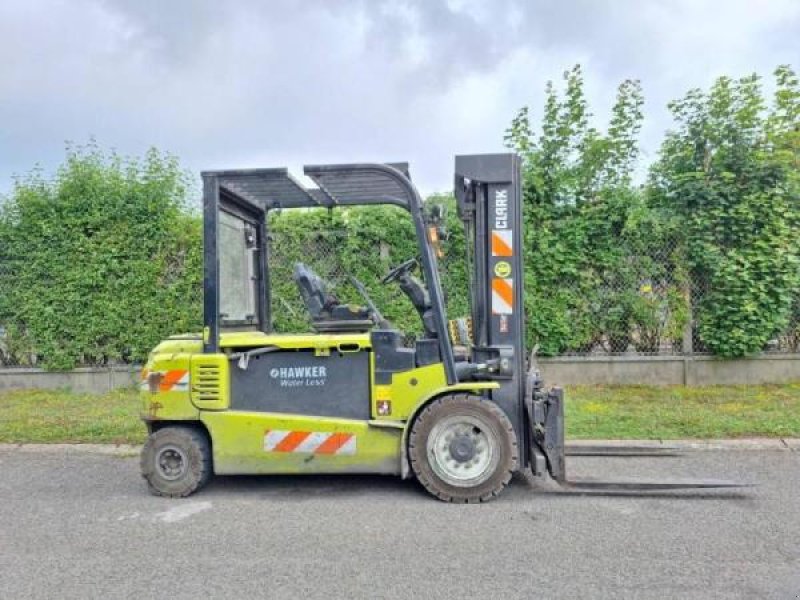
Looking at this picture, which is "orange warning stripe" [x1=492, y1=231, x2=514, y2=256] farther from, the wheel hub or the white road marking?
the white road marking

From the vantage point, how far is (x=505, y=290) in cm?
509

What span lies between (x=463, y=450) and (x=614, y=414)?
131 inches

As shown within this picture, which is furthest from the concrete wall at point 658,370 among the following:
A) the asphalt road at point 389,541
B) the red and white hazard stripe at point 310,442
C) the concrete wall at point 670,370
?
the red and white hazard stripe at point 310,442

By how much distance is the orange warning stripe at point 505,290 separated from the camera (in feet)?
16.7

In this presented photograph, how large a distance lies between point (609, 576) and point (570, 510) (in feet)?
3.56

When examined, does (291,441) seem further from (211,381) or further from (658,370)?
(658,370)

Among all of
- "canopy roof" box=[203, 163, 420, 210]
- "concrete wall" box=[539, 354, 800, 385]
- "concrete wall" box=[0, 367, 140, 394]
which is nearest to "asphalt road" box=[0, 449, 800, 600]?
"canopy roof" box=[203, 163, 420, 210]

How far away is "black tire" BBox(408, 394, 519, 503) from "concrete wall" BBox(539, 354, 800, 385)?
449 cm

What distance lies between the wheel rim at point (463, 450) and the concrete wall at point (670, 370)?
14.8ft

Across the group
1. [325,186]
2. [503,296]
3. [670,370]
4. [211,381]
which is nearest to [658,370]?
[670,370]

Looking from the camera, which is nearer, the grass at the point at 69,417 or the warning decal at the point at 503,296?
the warning decal at the point at 503,296

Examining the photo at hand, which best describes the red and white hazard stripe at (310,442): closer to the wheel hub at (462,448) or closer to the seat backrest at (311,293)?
the wheel hub at (462,448)

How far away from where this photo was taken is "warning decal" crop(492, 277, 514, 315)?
509 centimetres

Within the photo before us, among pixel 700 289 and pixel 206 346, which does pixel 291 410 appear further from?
pixel 700 289
